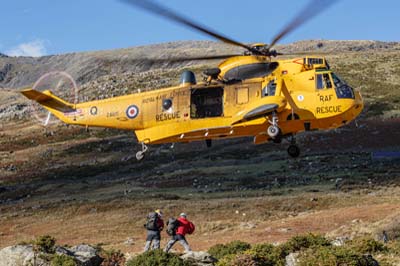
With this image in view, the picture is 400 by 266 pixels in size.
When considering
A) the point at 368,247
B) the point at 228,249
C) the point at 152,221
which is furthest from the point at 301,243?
the point at 152,221

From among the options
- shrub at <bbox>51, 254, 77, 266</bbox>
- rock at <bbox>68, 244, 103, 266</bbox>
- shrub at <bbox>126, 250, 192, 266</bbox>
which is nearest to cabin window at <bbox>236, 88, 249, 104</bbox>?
shrub at <bbox>126, 250, 192, 266</bbox>

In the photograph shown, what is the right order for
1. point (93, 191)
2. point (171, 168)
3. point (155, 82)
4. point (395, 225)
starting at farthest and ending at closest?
point (155, 82) → point (171, 168) → point (93, 191) → point (395, 225)

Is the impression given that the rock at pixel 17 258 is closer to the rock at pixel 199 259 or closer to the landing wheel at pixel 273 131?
the rock at pixel 199 259

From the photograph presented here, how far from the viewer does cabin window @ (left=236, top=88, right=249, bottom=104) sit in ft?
70.0

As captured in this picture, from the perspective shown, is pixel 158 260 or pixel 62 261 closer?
pixel 158 260

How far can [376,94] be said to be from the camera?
3140 inches

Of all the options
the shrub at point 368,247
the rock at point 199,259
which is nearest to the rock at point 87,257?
the rock at point 199,259

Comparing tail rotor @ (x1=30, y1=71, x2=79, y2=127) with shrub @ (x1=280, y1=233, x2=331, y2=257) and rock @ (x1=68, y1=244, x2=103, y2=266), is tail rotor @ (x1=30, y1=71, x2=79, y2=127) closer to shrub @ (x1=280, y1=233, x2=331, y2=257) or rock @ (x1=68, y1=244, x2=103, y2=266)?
rock @ (x1=68, y1=244, x2=103, y2=266)

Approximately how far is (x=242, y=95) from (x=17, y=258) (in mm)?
9206

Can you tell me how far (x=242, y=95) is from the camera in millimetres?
21406

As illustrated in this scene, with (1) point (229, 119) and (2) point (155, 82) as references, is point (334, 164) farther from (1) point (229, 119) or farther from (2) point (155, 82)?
(2) point (155, 82)

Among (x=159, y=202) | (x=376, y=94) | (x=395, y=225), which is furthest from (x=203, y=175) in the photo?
(x=376, y=94)

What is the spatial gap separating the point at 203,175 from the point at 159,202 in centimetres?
1044

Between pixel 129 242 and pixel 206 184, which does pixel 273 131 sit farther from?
pixel 206 184
